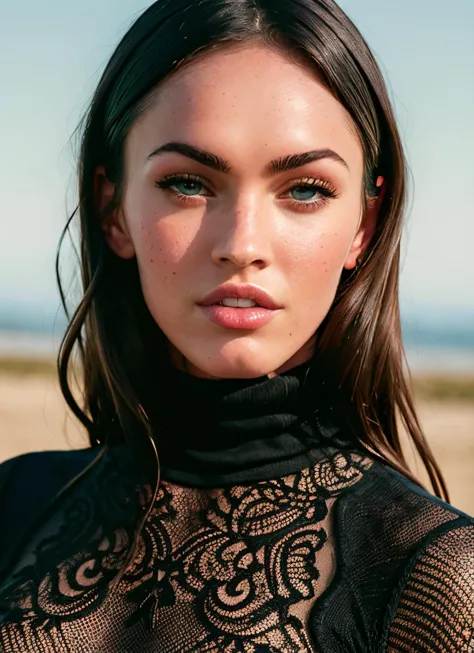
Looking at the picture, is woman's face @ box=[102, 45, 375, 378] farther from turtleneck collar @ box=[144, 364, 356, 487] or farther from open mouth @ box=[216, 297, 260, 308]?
turtleneck collar @ box=[144, 364, 356, 487]

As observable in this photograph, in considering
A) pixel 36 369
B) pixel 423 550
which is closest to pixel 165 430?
pixel 423 550

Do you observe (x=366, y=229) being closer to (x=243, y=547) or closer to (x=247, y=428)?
(x=247, y=428)

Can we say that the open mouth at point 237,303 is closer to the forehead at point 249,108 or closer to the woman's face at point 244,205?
the woman's face at point 244,205

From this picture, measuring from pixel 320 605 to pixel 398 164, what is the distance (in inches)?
40.7

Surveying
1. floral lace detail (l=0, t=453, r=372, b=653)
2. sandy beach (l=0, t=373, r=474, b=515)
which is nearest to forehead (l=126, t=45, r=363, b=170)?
floral lace detail (l=0, t=453, r=372, b=653)

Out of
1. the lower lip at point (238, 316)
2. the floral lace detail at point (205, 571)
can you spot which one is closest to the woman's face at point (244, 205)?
the lower lip at point (238, 316)

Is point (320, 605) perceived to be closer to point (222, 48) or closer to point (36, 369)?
point (222, 48)

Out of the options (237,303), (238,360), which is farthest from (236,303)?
(238,360)

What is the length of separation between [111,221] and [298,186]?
0.55 metres

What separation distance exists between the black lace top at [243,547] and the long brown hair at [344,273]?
90 millimetres

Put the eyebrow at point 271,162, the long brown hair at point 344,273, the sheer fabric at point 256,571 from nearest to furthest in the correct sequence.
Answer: the sheer fabric at point 256,571 < the eyebrow at point 271,162 < the long brown hair at point 344,273

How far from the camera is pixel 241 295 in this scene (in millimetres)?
2188

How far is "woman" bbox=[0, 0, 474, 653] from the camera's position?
2166mm

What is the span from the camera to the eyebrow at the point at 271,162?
7.19 feet
